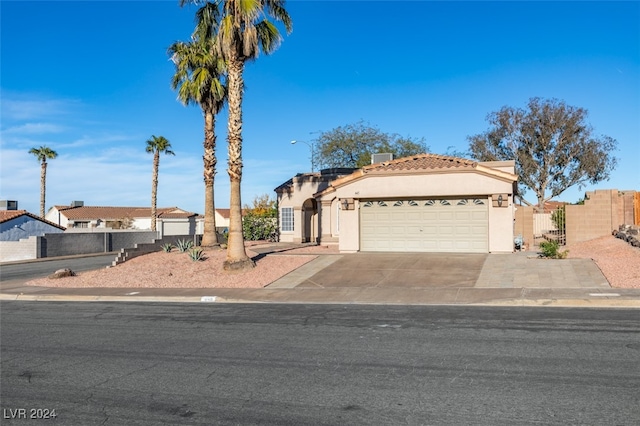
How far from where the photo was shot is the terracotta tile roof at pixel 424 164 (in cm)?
2312

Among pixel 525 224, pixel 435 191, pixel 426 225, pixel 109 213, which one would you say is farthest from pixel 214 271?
pixel 109 213

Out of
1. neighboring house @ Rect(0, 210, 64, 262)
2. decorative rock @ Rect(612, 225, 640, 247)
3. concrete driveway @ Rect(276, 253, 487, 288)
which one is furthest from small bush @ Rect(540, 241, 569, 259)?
neighboring house @ Rect(0, 210, 64, 262)

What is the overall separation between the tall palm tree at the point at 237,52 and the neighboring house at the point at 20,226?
2617 centimetres

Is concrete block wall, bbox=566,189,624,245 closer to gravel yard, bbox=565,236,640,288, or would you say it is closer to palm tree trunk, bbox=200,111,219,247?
gravel yard, bbox=565,236,640,288

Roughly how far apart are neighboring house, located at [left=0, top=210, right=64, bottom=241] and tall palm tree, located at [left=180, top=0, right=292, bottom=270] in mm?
26171

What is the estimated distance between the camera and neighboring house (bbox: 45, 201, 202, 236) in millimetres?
64562

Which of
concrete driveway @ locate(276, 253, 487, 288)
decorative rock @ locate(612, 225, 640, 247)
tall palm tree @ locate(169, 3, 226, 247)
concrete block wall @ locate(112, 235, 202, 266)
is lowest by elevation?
concrete driveway @ locate(276, 253, 487, 288)

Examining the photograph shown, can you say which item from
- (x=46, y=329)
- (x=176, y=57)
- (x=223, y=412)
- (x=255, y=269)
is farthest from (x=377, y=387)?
(x=176, y=57)

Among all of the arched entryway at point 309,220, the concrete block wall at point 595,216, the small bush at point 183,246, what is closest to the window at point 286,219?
the arched entryway at point 309,220

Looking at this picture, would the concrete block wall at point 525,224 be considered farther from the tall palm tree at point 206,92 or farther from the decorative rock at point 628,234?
the tall palm tree at point 206,92

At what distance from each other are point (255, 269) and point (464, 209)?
9.07 meters

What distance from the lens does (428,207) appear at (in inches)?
919

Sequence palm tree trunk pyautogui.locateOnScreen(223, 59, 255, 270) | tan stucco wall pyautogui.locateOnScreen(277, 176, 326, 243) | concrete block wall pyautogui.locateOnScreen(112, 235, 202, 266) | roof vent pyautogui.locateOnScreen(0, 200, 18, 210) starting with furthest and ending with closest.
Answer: roof vent pyautogui.locateOnScreen(0, 200, 18, 210), tan stucco wall pyautogui.locateOnScreen(277, 176, 326, 243), concrete block wall pyautogui.locateOnScreen(112, 235, 202, 266), palm tree trunk pyautogui.locateOnScreen(223, 59, 255, 270)

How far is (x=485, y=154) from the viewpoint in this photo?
163 feet
